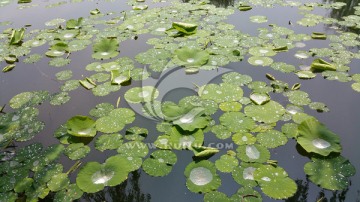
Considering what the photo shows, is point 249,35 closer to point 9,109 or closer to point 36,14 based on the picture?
point 9,109

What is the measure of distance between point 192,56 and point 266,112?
4.10ft

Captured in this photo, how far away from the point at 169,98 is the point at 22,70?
1.97m

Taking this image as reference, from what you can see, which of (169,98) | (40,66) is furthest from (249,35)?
(40,66)

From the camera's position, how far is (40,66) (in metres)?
3.62

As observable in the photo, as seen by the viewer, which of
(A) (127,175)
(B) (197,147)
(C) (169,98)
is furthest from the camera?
Result: (C) (169,98)

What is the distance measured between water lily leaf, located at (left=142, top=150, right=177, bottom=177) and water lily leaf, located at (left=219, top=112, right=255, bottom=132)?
57 centimetres

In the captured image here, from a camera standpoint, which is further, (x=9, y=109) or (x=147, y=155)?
(x=9, y=109)

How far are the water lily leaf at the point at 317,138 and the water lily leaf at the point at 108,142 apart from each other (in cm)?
147

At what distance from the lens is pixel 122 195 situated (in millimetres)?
2072

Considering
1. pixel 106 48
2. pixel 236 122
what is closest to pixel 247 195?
pixel 236 122

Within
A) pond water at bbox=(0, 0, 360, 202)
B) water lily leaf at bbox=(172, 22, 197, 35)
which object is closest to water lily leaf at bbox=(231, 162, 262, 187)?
pond water at bbox=(0, 0, 360, 202)

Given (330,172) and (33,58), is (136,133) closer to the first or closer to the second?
(330,172)

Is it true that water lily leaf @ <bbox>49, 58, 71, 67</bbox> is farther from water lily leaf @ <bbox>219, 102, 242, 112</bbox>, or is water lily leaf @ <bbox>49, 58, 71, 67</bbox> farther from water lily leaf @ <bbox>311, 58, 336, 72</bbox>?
water lily leaf @ <bbox>311, 58, 336, 72</bbox>

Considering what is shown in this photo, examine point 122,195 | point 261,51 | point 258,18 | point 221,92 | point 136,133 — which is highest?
point 258,18
